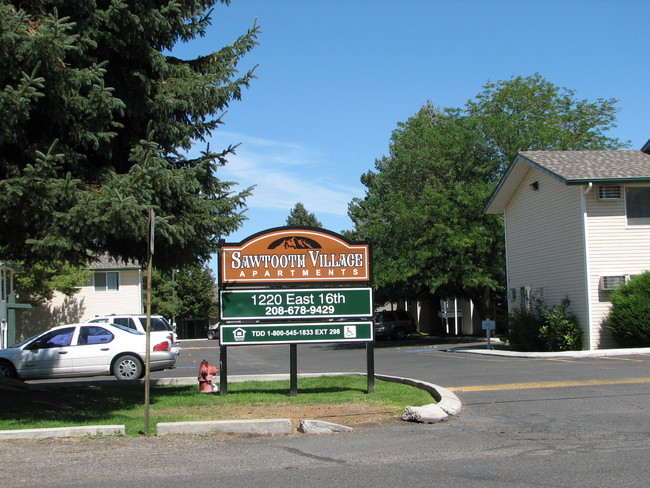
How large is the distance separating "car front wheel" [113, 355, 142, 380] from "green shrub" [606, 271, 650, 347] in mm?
14566

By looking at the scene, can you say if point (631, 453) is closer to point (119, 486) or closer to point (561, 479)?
point (561, 479)

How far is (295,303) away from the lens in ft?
41.4

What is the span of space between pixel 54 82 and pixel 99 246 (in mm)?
2996

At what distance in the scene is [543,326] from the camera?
23.8 metres

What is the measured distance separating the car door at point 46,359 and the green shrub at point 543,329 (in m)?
15.1

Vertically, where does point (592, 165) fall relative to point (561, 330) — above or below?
above

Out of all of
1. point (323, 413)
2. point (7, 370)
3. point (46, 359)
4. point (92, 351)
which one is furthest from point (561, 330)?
point (7, 370)

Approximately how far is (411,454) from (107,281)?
41020 mm

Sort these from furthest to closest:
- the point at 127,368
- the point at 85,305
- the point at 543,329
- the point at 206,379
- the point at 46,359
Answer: the point at 85,305 → the point at 543,329 → the point at 127,368 → the point at 46,359 → the point at 206,379

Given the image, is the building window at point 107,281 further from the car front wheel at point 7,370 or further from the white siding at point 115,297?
the car front wheel at point 7,370

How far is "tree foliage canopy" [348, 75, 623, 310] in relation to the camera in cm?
3056

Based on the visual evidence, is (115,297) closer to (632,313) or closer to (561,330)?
(561,330)

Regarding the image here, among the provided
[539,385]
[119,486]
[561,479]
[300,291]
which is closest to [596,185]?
[539,385]

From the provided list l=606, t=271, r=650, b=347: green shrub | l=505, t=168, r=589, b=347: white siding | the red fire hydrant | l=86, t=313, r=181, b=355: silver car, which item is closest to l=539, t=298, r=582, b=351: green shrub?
l=505, t=168, r=589, b=347: white siding
